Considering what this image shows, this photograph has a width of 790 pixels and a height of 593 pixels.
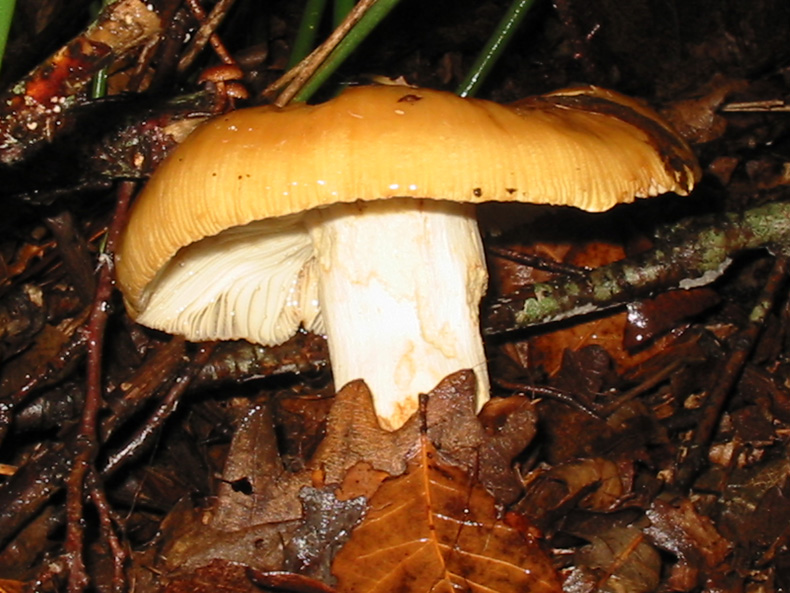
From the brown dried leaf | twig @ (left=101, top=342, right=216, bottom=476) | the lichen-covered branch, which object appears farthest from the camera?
the lichen-covered branch

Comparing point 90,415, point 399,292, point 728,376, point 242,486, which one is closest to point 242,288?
point 90,415

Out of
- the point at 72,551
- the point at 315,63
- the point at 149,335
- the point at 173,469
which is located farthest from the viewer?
the point at 149,335

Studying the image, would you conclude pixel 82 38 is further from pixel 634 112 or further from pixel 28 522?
pixel 28 522

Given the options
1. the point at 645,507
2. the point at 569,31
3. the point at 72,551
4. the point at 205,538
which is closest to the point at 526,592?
the point at 645,507

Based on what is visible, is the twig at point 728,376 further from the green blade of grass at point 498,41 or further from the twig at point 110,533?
the twig at point 110,533

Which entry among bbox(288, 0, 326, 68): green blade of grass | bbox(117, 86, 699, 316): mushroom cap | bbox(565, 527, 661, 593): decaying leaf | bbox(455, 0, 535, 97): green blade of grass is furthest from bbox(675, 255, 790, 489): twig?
bbox(288, 0, 326, 68): green blade of grass

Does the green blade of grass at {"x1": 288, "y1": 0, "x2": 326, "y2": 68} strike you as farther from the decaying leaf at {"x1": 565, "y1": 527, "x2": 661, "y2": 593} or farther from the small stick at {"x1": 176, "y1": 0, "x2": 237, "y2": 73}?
the decaying leaf at {"x1": 565, "y1": 527, "x2": 661, "y2": 593}

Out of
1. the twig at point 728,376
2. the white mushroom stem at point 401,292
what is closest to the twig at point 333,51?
the white mushroom stem at point 401,292
